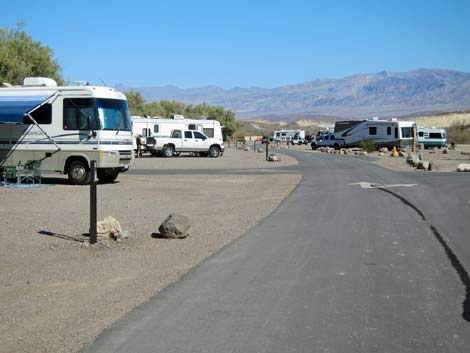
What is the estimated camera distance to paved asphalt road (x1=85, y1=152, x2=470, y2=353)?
18.7 ft

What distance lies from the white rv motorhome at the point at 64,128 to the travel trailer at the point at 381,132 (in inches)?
1606

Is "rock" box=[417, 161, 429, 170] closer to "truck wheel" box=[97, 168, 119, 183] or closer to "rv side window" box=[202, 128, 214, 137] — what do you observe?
"truck wheel" box=[97, 168, 119, 183]

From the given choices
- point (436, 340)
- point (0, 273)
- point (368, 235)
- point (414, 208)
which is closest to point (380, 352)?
point (436, 340)

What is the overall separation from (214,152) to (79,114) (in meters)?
24.9

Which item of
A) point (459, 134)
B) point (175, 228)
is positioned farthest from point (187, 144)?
point (459, 134)

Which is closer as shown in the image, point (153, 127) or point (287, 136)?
point (153, 127)

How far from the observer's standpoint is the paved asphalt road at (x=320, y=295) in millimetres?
5699

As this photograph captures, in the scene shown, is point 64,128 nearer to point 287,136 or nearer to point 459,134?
point 287,136

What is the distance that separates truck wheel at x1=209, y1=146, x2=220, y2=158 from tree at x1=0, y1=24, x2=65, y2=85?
11201 millimetres

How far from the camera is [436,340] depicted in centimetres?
570

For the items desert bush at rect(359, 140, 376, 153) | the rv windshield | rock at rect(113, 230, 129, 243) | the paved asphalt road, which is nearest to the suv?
desert bush at rect(359, 140, 376, 153)

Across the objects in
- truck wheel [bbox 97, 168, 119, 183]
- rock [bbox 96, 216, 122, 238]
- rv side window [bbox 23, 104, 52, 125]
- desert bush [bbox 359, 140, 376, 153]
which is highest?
rv side window [bbox 23, 104, 52, 125]

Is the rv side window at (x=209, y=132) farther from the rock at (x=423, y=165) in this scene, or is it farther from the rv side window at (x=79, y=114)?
the rv side window at (x=79, y=114)

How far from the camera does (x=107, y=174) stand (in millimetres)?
22750
